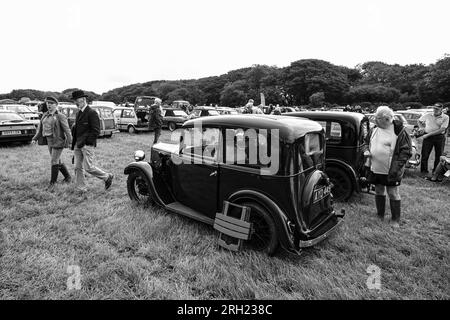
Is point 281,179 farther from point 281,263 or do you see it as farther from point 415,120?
point 415,120

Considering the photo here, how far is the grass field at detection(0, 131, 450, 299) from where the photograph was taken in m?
2.86

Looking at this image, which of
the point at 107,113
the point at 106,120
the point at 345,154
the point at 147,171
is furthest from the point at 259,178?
the point at 107,113

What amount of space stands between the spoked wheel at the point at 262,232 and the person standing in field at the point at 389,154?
2.18m

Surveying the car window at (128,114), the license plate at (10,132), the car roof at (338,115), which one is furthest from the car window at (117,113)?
the car roof at (338,115)

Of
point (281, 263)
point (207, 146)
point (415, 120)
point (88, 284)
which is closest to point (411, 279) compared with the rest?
point (281, 263)

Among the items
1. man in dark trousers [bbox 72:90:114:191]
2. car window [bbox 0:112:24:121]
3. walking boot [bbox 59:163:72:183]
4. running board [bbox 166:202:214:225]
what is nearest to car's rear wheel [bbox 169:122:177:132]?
car window [bbox 0:112:24:121]

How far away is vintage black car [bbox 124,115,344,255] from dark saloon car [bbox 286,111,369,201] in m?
1.69

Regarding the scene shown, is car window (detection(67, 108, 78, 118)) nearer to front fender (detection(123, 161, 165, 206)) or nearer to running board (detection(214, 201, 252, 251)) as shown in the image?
front fender (detection(123, 161, 165, 206))

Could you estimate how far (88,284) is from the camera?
9.57 ft

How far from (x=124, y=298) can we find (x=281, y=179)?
206 centimetres

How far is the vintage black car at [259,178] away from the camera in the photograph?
10.7 ft

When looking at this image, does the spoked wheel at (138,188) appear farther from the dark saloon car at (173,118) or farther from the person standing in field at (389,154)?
the dark saloon car at (173,118)

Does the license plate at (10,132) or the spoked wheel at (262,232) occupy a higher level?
the license plate at (10,132)


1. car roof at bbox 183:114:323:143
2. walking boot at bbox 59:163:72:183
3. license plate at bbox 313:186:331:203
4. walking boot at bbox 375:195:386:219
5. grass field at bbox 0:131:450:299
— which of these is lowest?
grass field at bbox 0:131:450:299
